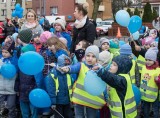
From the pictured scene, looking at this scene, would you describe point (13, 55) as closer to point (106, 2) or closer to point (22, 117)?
point (22, 117)

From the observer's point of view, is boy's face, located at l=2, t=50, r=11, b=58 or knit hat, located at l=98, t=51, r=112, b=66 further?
boy's face, located at l=2, t=50, r=11, b=58

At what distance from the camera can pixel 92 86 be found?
178 inches

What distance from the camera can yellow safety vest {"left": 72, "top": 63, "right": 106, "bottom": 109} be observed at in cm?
516

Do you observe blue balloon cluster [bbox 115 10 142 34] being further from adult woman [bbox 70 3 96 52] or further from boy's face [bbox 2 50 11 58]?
boy's face [bbox 2 50 11 58]

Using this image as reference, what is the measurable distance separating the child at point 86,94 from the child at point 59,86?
1.06 ft

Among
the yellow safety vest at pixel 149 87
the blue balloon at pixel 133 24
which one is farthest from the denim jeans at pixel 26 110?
the blue balloon at pixel 133 24

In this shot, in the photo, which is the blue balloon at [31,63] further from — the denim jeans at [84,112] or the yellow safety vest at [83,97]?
the denim jeans at [84,112]

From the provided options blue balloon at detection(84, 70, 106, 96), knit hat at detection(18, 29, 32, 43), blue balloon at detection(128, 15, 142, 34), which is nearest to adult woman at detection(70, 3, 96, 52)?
blue balloon at detection(128, 15, 142, 34)

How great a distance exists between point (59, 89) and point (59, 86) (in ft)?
0.14

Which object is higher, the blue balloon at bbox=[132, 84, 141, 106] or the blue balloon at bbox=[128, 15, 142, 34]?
the blue balloon at bbox=[128, 15, 142, 34]

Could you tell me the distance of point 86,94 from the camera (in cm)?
518

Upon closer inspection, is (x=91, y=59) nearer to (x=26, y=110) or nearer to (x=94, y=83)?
(x=94, y=83)

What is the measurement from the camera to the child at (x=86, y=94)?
5.07 m

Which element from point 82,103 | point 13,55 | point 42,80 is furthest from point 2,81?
point 82,103
